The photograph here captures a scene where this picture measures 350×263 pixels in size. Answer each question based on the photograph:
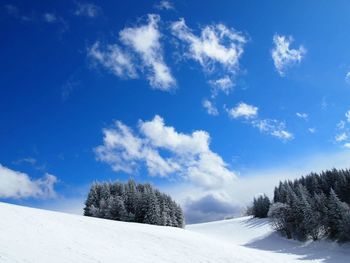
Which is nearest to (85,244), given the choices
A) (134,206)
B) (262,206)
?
(134,206)

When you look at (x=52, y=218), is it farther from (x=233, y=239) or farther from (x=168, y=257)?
(x=233, y=239)

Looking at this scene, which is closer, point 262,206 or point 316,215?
point 316,215

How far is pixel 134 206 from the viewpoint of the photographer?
277 feet

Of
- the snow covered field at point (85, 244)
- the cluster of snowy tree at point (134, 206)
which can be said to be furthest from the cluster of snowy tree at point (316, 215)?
the snow covered field at point (85, 244)

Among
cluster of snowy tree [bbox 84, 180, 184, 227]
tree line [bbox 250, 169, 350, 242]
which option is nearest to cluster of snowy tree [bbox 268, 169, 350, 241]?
tree line [bbox 250, 169, 350, 242]

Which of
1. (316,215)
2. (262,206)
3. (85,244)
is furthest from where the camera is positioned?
(262,206)

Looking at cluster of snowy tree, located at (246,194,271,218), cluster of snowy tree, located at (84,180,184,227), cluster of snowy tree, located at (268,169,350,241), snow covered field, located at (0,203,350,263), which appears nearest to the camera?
snow covered field, located at (0,203,350,263)

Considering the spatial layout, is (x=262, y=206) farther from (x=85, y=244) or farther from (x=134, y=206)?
(x=85, y=244)

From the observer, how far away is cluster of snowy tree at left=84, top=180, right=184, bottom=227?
7969 centimetres

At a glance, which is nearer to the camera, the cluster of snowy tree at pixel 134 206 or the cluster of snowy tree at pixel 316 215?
the cluster of snowy tree at pixel 316 215

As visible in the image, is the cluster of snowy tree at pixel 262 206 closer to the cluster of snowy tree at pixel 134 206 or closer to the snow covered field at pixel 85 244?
the cluster of snowy tree at pixel 134 206

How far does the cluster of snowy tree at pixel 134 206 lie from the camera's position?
7969 centimetres

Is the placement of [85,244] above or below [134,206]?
below

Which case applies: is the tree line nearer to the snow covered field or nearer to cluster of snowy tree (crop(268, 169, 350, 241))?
cluster of snowy tree (crop(268, 169, 350, 241))
